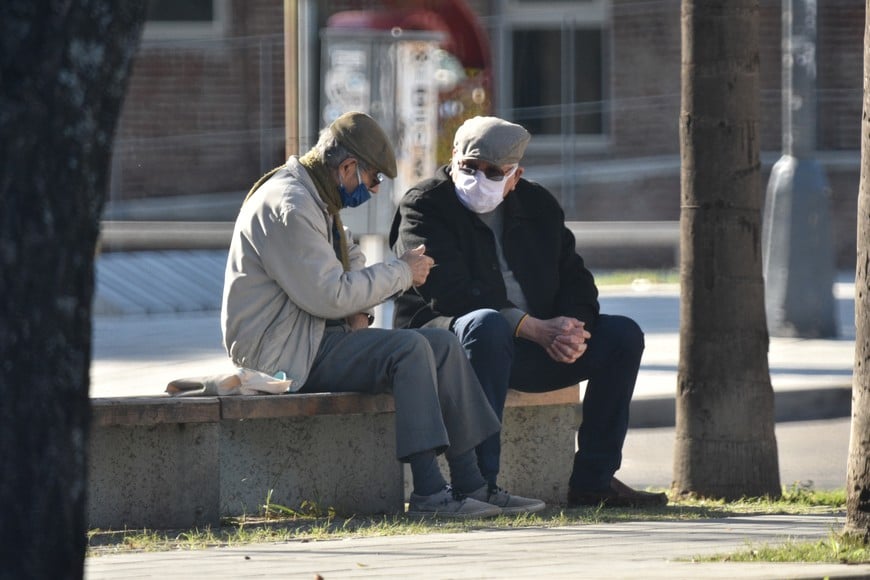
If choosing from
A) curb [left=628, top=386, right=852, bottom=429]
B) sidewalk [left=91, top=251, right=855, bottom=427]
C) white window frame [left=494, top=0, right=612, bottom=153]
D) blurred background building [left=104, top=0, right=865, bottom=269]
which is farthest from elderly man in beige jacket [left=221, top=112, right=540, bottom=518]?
white window frame [left=494, top=0, right=612, bottom=153]

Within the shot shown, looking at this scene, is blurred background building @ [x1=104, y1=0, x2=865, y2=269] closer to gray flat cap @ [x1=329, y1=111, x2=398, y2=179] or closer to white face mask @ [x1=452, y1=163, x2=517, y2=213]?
white face mask @ [x1=452, y1=163, x2=517, y2=213]

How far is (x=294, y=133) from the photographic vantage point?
31.1ft

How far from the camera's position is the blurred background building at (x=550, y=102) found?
1784 centimetres

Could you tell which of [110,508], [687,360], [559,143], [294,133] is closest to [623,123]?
[559,143]

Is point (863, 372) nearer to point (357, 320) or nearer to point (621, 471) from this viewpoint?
point (357, 320)

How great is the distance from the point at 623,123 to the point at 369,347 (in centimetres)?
1227

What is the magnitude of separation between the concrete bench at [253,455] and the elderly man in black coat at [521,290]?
190 mm

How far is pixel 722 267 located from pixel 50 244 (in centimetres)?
411

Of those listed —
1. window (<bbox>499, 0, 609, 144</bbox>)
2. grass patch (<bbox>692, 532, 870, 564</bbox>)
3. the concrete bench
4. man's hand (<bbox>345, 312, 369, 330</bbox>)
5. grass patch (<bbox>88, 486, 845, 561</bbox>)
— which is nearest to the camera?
grass patch (<bbox>692, 532, 870, 564</bbox>)

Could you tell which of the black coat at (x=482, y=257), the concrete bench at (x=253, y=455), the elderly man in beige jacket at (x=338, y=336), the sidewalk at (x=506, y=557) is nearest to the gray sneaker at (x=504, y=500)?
the elderly man in beige jacket at (x=338, y=336)

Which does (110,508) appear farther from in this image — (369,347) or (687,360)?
(687,360)

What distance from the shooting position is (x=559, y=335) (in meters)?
6.48

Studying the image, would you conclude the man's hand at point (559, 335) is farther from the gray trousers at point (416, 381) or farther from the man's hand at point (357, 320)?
the man's hand at point (357, 320)

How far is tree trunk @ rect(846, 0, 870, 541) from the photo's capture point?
5176 millimetres
